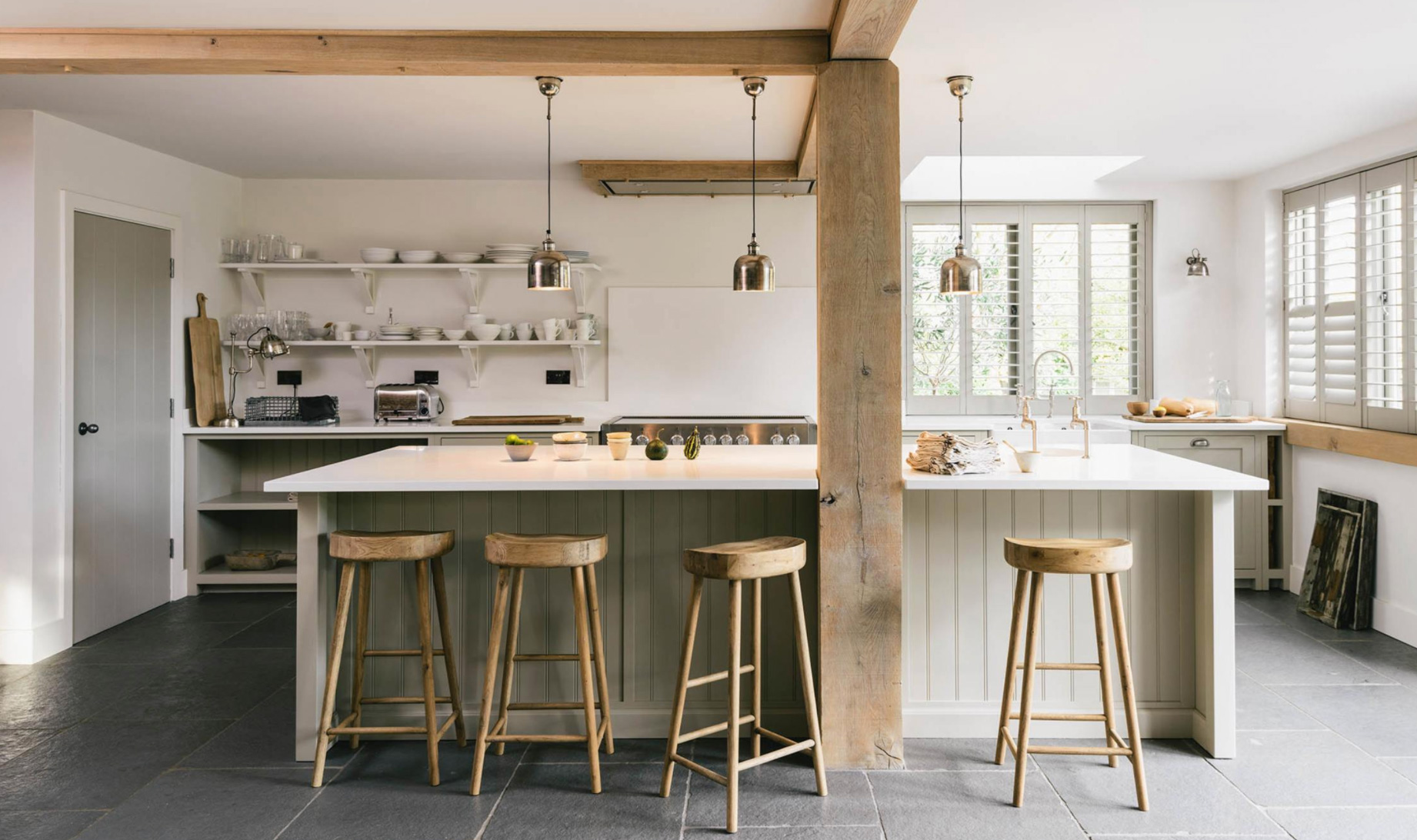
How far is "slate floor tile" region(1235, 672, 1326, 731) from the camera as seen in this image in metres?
3.21

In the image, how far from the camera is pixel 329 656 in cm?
295

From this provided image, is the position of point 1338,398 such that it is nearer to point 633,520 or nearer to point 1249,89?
point 1249,89

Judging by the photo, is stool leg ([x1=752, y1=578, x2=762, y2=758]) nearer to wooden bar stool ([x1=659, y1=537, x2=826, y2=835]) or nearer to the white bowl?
wooden bar stool ([x1=659, y1=537, x2=826, y2=835])

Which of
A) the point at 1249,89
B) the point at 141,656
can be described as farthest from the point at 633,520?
the point at 1249,89

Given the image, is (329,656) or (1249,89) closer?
(329,656)

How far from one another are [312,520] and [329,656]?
45cm

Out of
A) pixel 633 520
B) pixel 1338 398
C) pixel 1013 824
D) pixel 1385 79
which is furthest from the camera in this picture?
pixel 1338 398

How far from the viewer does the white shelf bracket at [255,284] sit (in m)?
5.46

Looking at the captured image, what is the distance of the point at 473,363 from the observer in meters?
5.61

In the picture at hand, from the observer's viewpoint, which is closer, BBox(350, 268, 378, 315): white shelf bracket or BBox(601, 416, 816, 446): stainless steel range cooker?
BBox(601, 416, 816, 446): stainless steel range cooker

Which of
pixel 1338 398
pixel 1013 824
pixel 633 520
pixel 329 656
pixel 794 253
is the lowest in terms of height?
pixel 1013 824

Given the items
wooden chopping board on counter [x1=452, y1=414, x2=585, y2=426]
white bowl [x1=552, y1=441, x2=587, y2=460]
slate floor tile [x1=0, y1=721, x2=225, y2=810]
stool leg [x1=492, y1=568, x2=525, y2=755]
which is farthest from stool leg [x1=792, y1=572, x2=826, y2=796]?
wooden chopping board on counter [x1=452, y1=414, x2=585, y2=426]

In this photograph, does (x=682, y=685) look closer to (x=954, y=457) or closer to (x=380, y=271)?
(x=954, y=457)

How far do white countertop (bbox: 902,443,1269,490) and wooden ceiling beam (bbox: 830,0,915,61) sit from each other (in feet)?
4.45
